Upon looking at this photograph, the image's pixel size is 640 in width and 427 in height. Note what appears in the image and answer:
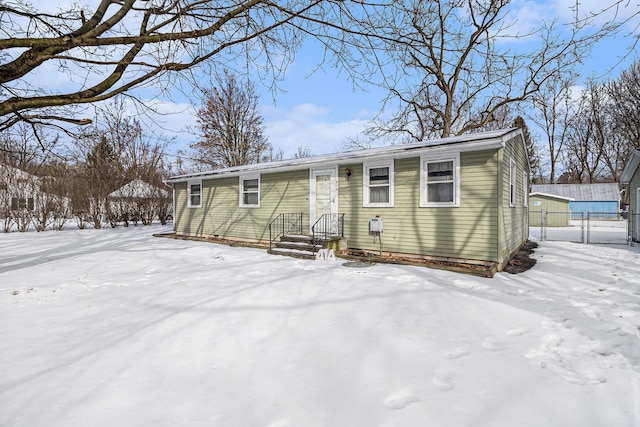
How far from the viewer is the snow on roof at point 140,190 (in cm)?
2066

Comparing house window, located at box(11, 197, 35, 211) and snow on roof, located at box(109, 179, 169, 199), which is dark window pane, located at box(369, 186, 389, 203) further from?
house window, located at box(11, 197, 35, 211)

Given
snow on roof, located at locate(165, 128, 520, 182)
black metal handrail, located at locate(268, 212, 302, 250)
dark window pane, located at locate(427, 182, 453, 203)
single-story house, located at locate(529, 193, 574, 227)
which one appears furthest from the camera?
single-story house, located at locate(529, 193, 574, 227)

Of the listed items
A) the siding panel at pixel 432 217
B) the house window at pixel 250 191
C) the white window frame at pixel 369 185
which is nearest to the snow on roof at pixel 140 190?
the house window at pixel 250 191

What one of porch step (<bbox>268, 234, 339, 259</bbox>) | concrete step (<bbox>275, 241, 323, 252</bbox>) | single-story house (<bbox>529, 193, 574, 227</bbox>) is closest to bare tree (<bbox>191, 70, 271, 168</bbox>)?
porch step (<bbox>268, 234, 339, 259</bbox>)

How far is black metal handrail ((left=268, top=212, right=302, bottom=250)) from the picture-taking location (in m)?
10.6

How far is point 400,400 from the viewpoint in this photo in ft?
A: 7.82

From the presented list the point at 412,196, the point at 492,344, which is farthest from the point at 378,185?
the point at 492,344

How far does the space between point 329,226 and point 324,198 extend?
920 millimetres

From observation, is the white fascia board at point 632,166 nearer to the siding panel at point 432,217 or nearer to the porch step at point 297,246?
the siding panel at point 432,217

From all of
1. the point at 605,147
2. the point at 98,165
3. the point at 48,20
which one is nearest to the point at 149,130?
the point at 48,20

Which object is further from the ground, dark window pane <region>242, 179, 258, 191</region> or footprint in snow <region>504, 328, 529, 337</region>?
dark window pane <region>242, 179, 258, 191</region>

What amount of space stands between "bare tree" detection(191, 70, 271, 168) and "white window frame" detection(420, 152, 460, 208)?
18724 mm

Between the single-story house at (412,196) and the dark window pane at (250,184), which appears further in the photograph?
the dark window pane at (250,184)

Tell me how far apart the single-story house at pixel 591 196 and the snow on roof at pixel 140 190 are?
32.6 meters
